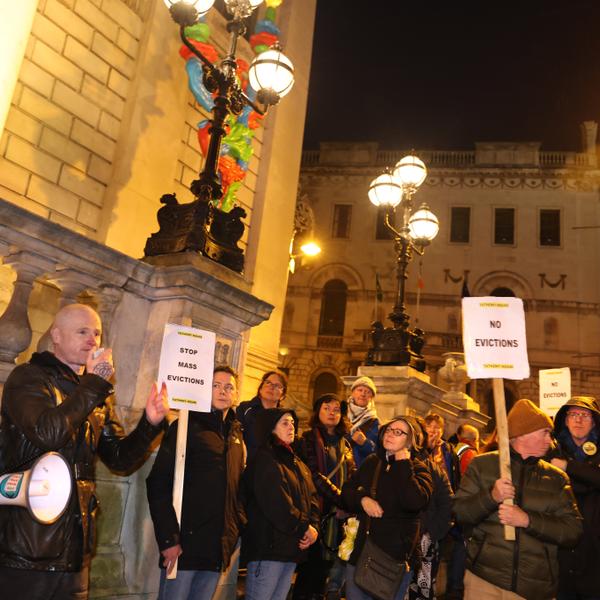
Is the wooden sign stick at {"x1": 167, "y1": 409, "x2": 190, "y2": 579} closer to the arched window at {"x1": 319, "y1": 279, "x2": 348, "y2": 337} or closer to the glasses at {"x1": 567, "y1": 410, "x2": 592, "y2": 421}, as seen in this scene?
the glasses at {"x1": 567, "y1": 410, "x2": 592, "y2": 421}

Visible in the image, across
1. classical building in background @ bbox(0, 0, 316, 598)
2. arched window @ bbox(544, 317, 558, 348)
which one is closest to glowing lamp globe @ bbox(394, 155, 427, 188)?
classical building in background @ bbox(0, 0, 316, 598)

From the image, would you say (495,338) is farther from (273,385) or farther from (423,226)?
(423,226)

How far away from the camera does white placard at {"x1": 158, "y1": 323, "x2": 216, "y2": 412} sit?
377 centimetres

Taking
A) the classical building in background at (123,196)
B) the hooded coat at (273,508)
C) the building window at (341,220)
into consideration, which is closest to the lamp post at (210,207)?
the classical building in background at (123,196)

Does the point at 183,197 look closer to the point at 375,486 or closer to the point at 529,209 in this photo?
the point at 375,486

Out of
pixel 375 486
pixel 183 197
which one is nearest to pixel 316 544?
pixel 375 486

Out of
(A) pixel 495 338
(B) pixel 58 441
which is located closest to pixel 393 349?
(A) pixel 495 338

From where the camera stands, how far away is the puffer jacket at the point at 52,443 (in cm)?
261

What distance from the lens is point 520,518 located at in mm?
3596

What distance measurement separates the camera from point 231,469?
4129 mm

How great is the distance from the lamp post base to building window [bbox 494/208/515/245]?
82.4 ft

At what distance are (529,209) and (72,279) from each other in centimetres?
3245

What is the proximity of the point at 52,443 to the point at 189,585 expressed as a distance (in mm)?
1758

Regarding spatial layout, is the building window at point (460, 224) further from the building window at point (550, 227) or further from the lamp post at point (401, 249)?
the lamp post at point (401, 249)
